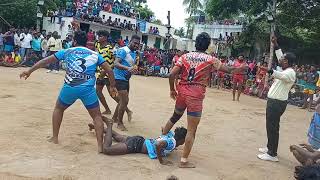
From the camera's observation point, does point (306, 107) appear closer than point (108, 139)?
No

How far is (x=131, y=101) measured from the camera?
1187 cm

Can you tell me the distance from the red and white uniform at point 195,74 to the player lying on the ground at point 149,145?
538mm

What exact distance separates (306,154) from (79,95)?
133 inches

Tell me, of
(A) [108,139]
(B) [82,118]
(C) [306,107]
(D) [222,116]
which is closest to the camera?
(A) [108,139]

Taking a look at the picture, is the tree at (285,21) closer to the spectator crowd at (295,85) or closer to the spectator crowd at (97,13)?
the spectator crowd at (295,85)

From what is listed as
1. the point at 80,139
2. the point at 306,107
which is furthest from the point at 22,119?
the point at 306,107

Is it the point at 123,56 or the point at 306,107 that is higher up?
the point at 123,56

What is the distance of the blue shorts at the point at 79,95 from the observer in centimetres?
617

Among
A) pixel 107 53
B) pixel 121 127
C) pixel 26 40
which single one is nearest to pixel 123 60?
pixel 107 53

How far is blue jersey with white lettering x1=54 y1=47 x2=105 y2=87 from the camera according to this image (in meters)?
6.15

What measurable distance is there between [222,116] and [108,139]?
18.2 ft

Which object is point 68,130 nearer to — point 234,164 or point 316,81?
point 234,164

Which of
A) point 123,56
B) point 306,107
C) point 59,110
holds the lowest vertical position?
point 306,107

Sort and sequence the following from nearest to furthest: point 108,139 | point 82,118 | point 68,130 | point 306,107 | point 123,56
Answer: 1. point 108,139
2. point 68,130
3. point 123,56
4. point 82,118
5. point 306,107
